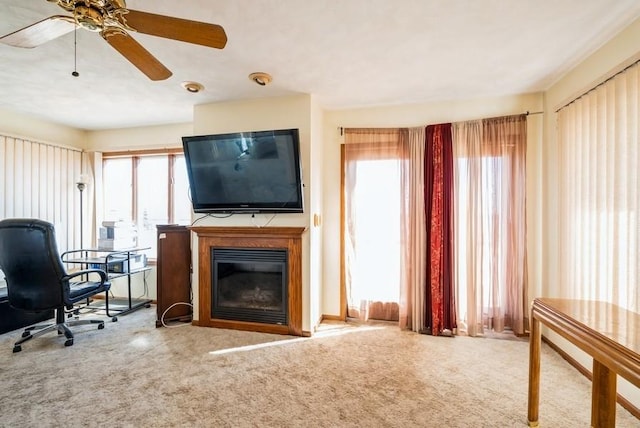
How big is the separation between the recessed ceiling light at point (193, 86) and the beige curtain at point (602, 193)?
10.4 ft

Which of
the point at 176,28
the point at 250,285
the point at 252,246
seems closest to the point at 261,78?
the point at 176,28

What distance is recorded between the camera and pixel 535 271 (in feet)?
9.36

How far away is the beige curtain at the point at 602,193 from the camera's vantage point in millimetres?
1772

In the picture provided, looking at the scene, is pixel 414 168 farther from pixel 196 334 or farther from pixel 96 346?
pixel 96 346

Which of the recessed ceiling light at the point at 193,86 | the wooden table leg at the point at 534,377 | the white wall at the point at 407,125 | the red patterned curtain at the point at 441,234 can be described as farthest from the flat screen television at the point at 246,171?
the wooden table leg at the point at 534,377

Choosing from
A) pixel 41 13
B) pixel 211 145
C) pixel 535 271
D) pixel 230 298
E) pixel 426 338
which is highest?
pixel 41 13

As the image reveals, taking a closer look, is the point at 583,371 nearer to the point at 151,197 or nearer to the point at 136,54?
the point at 136,54

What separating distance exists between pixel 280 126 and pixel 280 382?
228 centimetres

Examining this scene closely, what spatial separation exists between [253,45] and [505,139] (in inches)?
97.3

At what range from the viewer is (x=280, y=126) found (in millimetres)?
2943

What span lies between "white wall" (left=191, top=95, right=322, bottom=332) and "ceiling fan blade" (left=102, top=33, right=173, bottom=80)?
1214 millimetres

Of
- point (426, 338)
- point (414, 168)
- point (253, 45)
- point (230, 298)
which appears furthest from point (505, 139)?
point (230, 298)

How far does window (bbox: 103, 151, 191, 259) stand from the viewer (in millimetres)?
3965

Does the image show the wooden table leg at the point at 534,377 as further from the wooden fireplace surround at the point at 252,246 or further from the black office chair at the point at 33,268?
the black office chair at the point at 33,268
